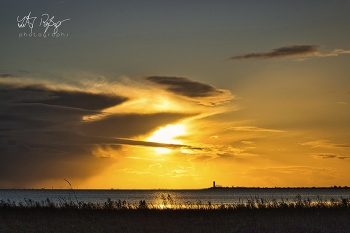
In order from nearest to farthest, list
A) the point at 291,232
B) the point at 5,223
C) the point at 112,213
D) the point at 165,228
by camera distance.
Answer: the point at 291,232 < the point at 165,228 < the point at 5,223 < the point at 112,213

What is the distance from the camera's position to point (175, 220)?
98.7 feet

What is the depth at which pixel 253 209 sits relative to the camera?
3650cm

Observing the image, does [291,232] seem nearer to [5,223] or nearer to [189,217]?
[189,217]

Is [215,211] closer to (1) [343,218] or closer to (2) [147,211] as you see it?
(2) [147,211]

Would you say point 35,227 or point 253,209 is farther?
point 253,209

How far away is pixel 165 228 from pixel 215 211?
409 inches

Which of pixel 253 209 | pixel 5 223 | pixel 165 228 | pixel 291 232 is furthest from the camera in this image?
pixel 253 209

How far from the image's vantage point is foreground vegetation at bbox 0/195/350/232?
25.3m

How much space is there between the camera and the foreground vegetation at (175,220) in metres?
25.3

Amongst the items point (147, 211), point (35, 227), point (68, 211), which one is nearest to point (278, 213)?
point (147, 211)

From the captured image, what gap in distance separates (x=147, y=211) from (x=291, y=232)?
1340 centimetres

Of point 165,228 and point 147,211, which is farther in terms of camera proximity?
point 147,211

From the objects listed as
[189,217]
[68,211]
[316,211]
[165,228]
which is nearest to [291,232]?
[165,228]

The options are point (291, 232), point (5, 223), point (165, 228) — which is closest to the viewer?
point (291, 232)
